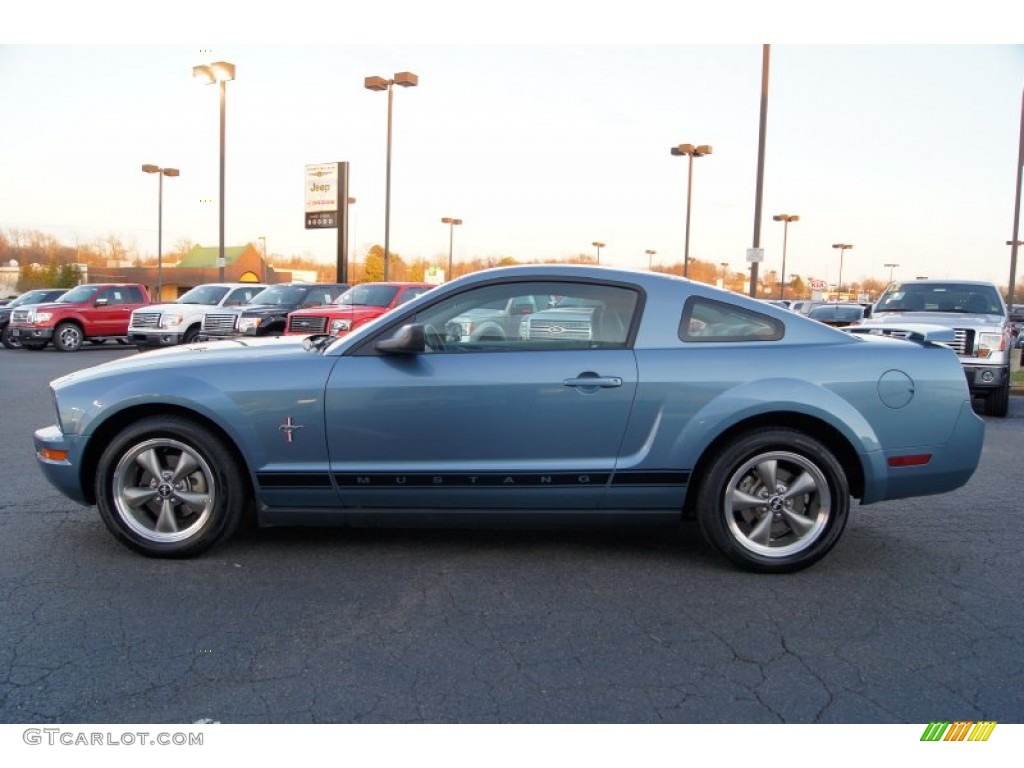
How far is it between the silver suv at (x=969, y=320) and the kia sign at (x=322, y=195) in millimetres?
23999

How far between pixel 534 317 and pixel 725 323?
3.30 feet

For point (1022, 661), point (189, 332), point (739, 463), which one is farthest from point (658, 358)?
point (189, 332)

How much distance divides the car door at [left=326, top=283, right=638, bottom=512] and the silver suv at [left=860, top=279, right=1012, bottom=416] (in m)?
5.90

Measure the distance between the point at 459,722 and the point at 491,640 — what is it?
0.67 m

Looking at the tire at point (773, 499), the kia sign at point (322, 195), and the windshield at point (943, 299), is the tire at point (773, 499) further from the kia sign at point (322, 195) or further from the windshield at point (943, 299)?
the kia sign at point (322, 195)

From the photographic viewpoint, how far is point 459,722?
283 centimetres

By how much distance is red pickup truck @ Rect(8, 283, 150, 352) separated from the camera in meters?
21.1

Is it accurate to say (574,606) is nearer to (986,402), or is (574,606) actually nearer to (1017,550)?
(1017,550)

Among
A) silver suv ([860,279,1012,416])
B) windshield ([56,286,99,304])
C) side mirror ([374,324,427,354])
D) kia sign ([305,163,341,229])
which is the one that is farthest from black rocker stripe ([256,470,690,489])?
kia sign ([305,163,341,229])

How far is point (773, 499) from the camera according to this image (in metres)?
4.31

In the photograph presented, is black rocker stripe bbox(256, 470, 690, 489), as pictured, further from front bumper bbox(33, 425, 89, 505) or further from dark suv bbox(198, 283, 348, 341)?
dark suv bbox(198, 283, 348, 341)

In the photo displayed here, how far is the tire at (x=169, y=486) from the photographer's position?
14.3ft

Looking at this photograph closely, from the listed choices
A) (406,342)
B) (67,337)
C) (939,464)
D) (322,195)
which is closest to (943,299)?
(939,464)
